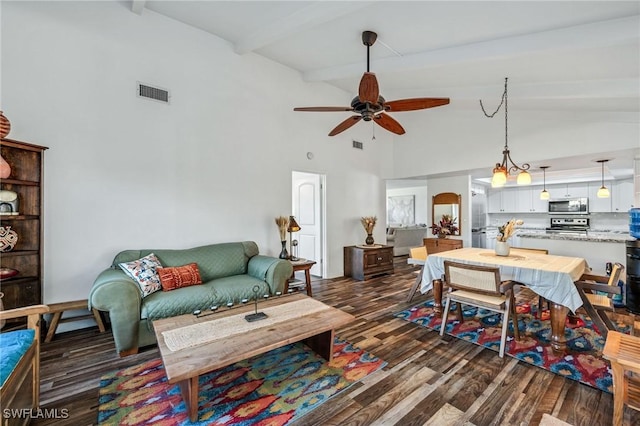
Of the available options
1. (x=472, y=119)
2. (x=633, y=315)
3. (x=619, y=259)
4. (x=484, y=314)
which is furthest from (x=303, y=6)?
(x=619, y=259)

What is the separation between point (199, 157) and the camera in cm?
374

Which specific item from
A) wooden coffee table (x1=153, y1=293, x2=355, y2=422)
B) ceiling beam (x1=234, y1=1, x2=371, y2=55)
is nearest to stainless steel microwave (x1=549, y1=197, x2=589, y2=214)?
ceiling beam (x1=234, y1=1, x2=371, y2=55)

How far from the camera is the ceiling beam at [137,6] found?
303cm

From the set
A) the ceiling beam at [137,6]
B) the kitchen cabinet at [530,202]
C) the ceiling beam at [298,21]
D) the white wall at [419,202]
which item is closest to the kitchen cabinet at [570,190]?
the kitchen cabinet at [530,202]

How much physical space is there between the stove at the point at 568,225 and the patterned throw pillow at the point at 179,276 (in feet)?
28.4

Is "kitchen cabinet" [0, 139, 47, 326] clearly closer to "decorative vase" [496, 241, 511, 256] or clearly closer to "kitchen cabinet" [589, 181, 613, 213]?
"decorative vase" [496, 241, 511, 256]

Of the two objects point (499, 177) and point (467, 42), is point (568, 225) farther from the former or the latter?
point (467, 42)

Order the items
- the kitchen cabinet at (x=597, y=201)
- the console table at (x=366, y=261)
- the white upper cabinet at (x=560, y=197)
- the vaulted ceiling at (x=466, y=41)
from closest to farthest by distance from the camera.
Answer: the vaulted ceiling at (x=466, y=41)
the console table at (x=366, y=261)
the white upper cabinet at (x=560, y=197)
the kitchen cabinet at (x=597, y=201)

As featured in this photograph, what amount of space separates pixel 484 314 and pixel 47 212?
16.5 feet

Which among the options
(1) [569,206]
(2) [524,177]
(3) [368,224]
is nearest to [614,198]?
(1) [569,206]

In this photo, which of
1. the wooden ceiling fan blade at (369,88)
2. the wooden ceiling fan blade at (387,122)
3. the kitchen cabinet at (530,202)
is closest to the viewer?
the wooden ceiling fan blade at (369,88)

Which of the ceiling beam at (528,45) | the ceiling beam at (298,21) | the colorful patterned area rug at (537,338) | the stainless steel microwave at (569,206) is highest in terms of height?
the ceiling beam at (298,21)

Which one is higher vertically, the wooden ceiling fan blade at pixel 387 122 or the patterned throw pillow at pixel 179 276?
the wooden ceiling fan blade at pixel 387 122

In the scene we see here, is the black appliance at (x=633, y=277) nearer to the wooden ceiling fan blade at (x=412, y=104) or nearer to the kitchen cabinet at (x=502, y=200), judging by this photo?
the wooden ceiling fan blade at (x=412, y=104)
